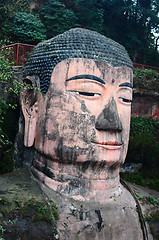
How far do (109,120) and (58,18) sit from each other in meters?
10.4

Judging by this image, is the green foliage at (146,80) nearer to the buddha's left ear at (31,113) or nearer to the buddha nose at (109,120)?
the buddha nose at (109,120)

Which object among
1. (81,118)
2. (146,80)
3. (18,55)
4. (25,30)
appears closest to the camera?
(81,118)

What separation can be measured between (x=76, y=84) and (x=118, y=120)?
1042 millimetres

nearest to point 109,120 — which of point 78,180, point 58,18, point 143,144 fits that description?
point 78,180

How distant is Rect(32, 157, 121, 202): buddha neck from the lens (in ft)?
14.3

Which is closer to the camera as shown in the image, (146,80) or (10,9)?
(146,80)

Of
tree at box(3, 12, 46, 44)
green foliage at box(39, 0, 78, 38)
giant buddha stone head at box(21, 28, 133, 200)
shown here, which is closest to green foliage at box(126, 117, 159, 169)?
giant buddha stone head at box(21, 28, 133, 200)

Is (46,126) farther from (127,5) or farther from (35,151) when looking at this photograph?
(127,5)

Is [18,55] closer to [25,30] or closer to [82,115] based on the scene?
[82,115]

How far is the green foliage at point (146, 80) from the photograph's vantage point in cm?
830

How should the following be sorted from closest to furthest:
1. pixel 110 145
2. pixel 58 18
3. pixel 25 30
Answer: pixel 110 145
pixel 25 30
pixel 58 18

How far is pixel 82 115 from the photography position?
433cm

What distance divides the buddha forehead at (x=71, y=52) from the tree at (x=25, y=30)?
295 inches

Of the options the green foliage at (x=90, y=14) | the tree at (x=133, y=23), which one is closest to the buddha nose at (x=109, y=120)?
the green foliage at (x=90, y=14)
